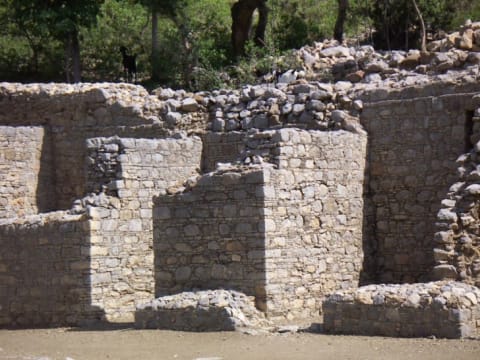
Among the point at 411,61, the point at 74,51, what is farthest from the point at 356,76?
the point at 74,51

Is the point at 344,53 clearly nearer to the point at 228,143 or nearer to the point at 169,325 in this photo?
the point at 228,143

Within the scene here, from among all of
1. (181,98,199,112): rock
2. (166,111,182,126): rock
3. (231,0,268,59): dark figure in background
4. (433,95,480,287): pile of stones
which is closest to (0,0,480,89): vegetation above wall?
(231,0,268,59): dark figure in background

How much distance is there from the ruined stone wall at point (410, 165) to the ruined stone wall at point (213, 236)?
273 cm

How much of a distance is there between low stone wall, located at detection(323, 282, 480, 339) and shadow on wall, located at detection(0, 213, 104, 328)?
15.2 feet

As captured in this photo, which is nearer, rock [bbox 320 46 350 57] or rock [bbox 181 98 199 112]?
rock [bbox 181 98 199 112]

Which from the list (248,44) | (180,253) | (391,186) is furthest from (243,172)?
(248,44)

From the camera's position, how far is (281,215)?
16250mm

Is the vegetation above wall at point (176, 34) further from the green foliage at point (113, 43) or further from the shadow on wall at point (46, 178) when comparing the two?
the shadow on wall at point (46, 178)

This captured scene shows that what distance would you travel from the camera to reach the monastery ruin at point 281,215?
1588 centimetres

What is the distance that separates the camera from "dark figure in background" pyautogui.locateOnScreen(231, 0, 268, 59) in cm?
3134

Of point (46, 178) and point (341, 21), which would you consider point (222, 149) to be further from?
point (341, 21)

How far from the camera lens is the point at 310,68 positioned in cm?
2420

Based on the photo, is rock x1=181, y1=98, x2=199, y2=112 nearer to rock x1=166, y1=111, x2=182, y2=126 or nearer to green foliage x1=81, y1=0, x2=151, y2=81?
rock x1=166, y1=111, x2=182, y2=126

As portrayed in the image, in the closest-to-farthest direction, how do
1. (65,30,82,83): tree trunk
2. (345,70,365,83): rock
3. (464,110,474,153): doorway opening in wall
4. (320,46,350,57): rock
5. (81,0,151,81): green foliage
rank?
(464,110,474,153): doorway opening in wall
(345,70,365,83): rock
(320,46,350,57): rock
(65,30,82,83): tree trunk
(81,0,151,81): green foliage
